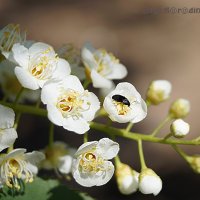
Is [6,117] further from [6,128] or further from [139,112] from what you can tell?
[139,112]

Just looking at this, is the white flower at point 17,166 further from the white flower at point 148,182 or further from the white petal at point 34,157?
the white flower at point 148,182

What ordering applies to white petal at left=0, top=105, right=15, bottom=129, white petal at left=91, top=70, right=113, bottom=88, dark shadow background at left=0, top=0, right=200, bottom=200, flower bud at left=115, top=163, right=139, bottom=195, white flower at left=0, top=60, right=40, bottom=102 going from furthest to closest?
dark shadow background at left=0, top=0, right=200, bottom=200 → white flower at left=0, top=60, right=40, bottom=102 → white petal at left=91, top=70, right=113, bottom=88 → flower bud at left=115, top=163, right=139, bottom=195 → white petal at left=0, top=105, right=15, bottom=129

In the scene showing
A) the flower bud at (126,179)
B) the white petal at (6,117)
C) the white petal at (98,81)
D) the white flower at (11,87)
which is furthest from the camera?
the white flower at (11,87)

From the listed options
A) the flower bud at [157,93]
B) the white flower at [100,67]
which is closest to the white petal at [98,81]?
the white flower at [100,67]

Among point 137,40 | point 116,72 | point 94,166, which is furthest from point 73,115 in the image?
point 137,40

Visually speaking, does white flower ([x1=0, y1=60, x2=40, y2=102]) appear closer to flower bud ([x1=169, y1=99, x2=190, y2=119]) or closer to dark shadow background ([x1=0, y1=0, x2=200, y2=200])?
flower bud ([x1=169, y1=99, x2=190, y2=119])

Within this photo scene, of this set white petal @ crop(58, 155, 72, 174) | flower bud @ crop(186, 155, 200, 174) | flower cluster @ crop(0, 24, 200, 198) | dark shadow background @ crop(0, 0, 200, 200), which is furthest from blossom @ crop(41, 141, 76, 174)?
dark shadow background @ crop(0, 0, 200, 200)
